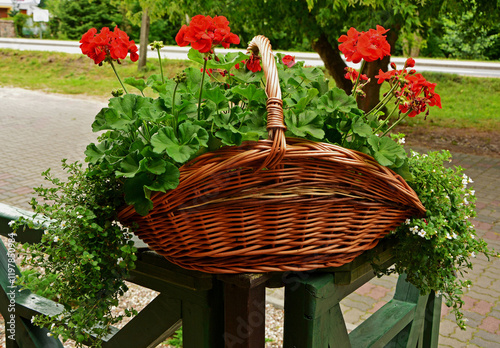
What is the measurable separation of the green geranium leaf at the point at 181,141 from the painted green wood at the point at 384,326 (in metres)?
1.00

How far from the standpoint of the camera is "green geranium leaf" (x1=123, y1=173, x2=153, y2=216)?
1186mm

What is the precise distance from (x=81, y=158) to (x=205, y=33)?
654 cm

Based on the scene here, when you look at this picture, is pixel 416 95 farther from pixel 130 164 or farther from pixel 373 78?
pixel 373 78

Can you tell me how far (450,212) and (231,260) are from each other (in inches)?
25.2

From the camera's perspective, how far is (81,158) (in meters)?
7.42

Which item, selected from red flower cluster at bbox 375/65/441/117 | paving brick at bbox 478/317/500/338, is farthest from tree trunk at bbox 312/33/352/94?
red flower cluster at bbox 375/65/441/117

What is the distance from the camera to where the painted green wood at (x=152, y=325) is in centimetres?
151

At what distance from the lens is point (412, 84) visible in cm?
147

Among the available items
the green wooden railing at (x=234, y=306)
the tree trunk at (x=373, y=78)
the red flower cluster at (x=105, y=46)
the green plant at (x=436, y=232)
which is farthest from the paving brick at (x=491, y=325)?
the tree trunk at (x=373, y=78)

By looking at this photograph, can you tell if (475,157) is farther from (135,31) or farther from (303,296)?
(135,31)

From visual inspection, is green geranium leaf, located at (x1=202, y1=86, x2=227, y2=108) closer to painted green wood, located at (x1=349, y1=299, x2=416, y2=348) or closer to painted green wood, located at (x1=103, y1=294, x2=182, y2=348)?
painted green wood, located at (x1=103, y1=294, x2=182, y2=348)

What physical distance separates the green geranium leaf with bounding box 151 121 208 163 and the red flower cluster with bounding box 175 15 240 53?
20cm

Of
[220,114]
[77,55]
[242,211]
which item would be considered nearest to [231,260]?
[242,211]

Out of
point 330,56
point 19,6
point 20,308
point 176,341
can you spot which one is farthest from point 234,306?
point 19,6
